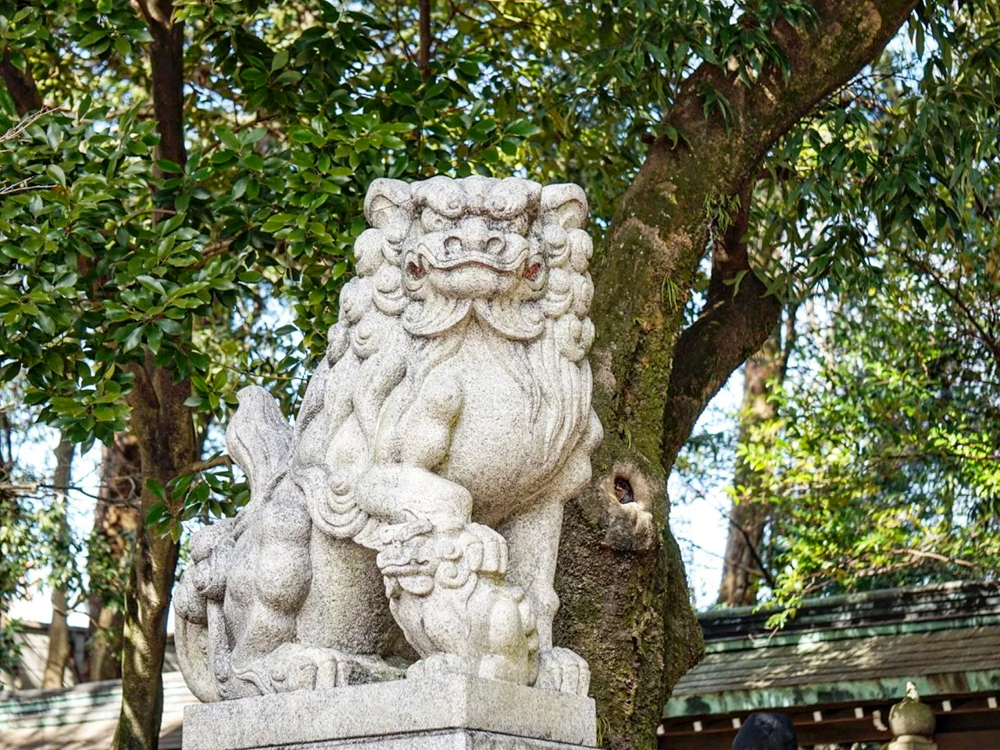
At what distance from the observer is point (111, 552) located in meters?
10.2

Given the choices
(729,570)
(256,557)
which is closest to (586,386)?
(256,557)

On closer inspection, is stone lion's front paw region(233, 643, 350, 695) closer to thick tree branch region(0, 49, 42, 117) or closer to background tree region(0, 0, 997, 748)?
background tree region(0, 0, 997, 748)

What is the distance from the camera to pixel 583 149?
7.86m

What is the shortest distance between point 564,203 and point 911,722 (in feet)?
16.7

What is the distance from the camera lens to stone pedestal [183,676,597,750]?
319 centimetres

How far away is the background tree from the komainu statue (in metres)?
1.35

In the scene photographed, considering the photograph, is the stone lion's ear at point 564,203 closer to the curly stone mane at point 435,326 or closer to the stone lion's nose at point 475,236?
the curly stone mane at point 435,326

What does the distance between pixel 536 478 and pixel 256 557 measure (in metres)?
0.75

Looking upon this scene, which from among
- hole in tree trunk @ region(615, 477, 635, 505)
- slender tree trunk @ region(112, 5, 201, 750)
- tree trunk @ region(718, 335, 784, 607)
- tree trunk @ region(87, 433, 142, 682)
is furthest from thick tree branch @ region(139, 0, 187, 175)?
tree trunk @ region(718, 335, 784, 607)

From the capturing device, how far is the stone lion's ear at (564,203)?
12.4ft

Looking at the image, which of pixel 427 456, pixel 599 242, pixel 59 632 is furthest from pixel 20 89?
pixel 59 632

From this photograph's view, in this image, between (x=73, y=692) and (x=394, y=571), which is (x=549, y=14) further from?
(x=73, y=692)

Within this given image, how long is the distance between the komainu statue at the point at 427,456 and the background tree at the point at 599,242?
1346 mm

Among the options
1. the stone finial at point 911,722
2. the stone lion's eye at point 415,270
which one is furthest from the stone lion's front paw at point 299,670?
the stone finial at point 911,722
